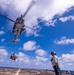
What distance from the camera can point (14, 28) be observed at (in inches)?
1240

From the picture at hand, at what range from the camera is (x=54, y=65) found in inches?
581

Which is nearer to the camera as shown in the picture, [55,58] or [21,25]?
[55,58]

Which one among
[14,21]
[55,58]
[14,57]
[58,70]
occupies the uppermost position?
[14,21]

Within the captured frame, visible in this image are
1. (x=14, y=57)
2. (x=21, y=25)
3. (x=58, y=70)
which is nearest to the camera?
(x=58, y=70)

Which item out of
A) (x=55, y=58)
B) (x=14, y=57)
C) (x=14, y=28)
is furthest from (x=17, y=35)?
(x=55, y=58)

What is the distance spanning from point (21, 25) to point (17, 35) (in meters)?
2.07

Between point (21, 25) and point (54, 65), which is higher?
point (21, 25)

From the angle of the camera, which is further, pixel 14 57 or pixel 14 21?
pixel 14 21

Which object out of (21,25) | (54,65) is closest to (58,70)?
(54,65)

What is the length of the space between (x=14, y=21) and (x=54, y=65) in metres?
18.7

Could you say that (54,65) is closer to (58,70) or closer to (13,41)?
(58,70)

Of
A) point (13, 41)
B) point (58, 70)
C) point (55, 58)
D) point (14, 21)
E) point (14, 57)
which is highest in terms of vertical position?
point (14, 21)

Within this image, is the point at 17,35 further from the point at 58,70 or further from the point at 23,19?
the point at 58,70

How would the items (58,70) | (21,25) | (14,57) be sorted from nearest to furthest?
(58,70) < (14,57) < (21,25)
